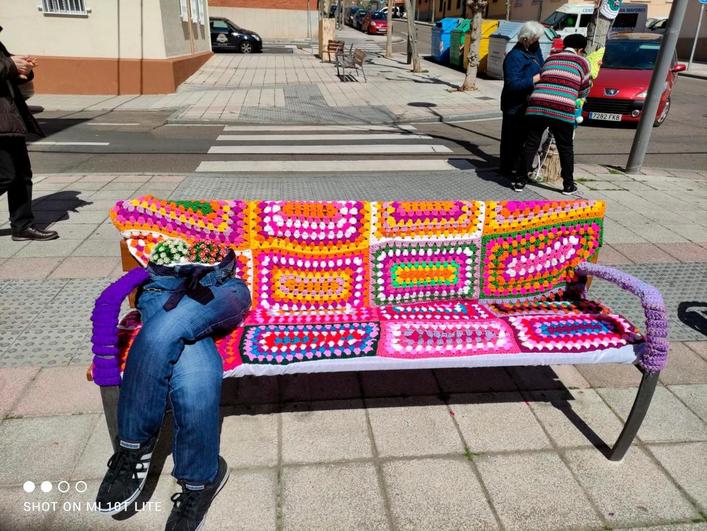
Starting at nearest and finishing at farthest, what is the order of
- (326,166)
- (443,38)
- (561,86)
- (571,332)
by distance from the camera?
(571,332)
(561,86)
(326,166)
(443,38)

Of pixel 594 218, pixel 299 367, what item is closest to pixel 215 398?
pixel 299 367

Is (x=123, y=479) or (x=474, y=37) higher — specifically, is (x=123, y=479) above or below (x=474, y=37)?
below

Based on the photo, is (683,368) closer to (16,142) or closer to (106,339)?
(106,339)

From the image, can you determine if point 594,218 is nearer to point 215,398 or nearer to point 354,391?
point 354,391

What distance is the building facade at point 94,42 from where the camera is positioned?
45.3ft

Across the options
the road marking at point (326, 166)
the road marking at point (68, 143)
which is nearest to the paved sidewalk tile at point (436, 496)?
the road marking at point (326, 166)

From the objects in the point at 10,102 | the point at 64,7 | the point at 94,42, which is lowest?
the point at 10,102

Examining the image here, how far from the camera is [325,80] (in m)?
18.6

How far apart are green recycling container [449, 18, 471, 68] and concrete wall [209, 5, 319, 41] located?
18048mm

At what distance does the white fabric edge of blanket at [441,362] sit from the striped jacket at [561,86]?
14.9 feet

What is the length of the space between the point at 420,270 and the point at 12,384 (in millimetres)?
2439

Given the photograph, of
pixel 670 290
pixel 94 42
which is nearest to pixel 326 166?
pixel 670 290

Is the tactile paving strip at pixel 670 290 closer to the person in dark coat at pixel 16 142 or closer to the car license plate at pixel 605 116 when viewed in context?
the person in dark coat at pixel 16 142

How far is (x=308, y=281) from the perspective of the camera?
9.94ft
